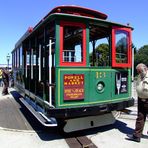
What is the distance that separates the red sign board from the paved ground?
1.07m

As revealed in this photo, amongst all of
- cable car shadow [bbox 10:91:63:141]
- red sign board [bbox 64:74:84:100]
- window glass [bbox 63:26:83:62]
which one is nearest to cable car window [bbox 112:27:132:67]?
window glass [bbox 63:26:83:62]

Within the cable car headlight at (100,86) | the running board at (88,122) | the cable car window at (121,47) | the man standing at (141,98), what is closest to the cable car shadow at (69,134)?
the running board at (88,122)

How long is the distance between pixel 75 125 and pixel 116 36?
2530 millimetres

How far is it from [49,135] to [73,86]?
156 centimetres

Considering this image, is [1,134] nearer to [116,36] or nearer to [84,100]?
[84,100]

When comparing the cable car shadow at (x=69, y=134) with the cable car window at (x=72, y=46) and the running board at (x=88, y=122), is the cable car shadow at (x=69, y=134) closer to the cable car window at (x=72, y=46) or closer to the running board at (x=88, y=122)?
the running board at (x=88, y=122)

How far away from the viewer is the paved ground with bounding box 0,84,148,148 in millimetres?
5984

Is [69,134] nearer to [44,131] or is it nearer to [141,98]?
[44,131]

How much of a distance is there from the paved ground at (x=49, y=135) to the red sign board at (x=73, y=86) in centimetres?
107

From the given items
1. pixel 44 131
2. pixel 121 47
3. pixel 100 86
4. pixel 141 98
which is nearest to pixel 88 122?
pixel 100 86

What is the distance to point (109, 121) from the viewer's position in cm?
720

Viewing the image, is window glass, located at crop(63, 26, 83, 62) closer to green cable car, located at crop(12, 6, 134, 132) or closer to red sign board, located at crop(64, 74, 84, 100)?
green cable car, located at crop(12, 6, 134, 132)

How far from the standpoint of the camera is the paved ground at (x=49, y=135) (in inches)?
236

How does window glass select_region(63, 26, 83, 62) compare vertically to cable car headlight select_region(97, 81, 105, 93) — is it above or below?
above
